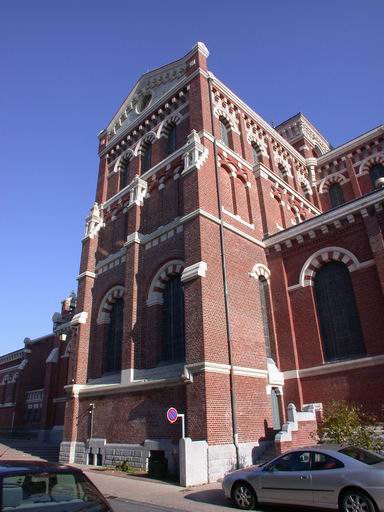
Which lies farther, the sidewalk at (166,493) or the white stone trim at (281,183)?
the white stone trim at (281,183)

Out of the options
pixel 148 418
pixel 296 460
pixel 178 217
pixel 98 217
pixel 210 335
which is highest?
pixel 98 217

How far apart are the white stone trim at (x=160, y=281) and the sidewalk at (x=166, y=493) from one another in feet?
24.4

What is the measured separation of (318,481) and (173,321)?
33.1 ft

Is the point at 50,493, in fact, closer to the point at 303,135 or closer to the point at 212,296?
the point at 212,296

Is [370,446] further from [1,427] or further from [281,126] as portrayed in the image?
[1,427]

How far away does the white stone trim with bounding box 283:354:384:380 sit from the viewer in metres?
14.4

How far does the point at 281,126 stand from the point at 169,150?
1498cm

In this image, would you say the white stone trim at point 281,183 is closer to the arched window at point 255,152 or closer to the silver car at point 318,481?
the arched window at point 255,152

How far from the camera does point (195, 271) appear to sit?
48.6 feet

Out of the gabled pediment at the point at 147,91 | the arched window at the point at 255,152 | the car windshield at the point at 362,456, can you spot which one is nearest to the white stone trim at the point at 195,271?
the car windshield at the point at 362,456

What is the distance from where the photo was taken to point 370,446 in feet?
34.5

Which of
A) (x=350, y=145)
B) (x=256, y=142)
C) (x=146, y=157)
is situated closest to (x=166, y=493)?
(x=146, y=157)

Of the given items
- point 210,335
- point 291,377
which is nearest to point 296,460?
point 210,335

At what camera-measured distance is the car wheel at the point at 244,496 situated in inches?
340
